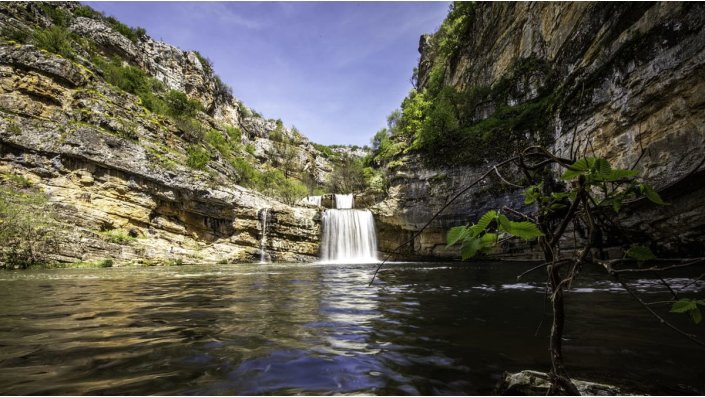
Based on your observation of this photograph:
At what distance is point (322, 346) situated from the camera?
3842 millimetres

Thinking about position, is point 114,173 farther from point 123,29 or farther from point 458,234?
point 123,29

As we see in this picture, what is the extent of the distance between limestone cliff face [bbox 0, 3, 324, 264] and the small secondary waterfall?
3.88 ft

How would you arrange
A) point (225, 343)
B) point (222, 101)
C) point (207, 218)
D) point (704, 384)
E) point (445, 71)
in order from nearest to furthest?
point (704, 384) → point (225, 343) → point (207, 218) → point (445, 71) → point (222, 101)

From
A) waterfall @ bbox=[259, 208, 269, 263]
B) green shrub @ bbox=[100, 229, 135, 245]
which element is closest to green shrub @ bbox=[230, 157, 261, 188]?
waterfall @ bbox=[259, 208, 269, 263]

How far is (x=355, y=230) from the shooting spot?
99.0 ft

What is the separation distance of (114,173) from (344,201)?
21.5 m

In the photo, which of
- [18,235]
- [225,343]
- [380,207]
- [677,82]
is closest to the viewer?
[225,343]

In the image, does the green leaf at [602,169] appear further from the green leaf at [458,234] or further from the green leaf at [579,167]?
the green leaf at [458,234]

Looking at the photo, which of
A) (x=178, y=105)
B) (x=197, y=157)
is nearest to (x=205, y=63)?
(x=178, y=105)

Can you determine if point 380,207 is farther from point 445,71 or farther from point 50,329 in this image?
point 50,329

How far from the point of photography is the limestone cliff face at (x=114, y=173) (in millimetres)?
21484

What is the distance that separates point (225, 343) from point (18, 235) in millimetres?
21488

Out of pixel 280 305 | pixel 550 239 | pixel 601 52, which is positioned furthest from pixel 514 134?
pixel 550 239

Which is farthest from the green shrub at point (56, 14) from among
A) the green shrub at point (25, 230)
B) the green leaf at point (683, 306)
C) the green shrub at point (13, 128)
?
the green leaf at point (683, 306)
